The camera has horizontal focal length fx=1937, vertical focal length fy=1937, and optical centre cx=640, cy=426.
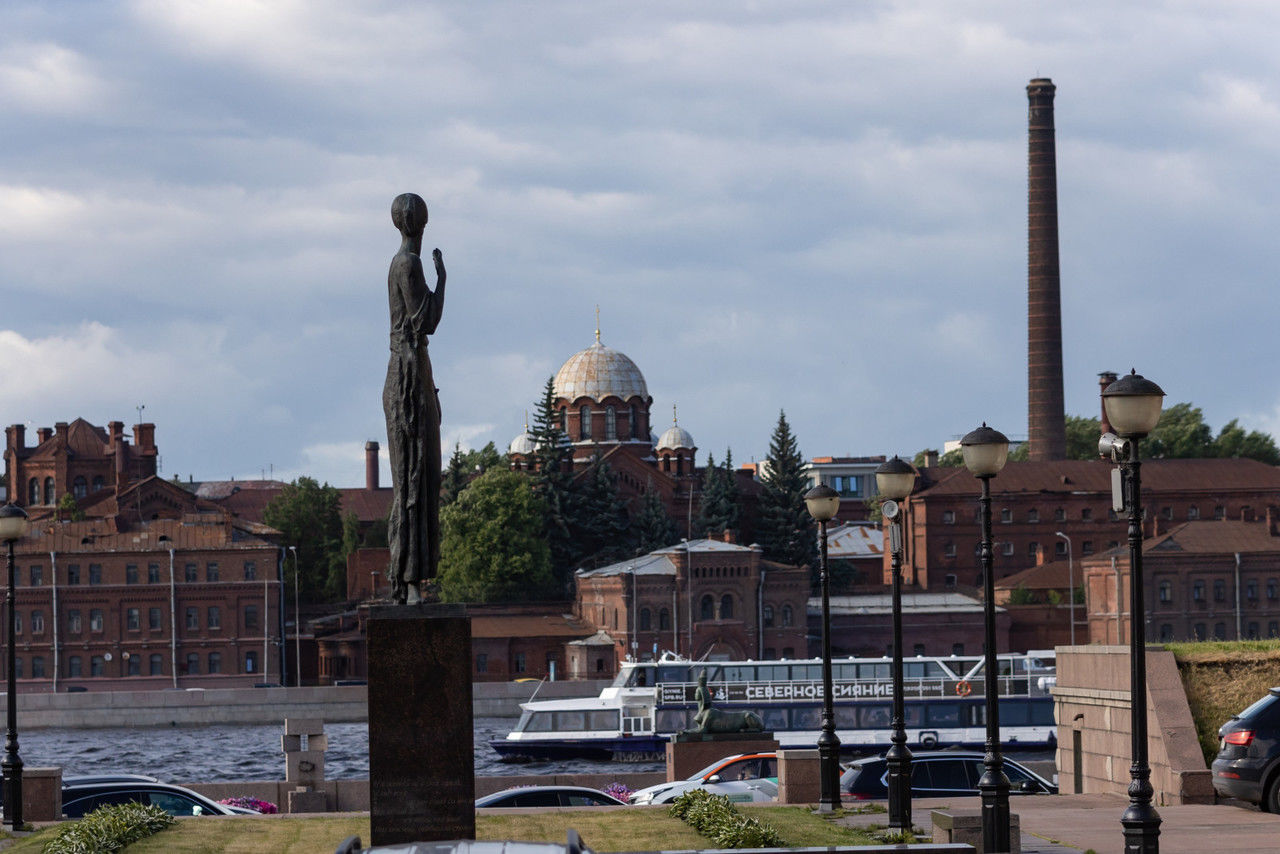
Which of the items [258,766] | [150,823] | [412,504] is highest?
[412,504]

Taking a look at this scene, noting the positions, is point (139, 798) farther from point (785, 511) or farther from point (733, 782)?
point (785, 511)

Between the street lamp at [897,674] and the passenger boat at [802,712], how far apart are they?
34611 millimetres

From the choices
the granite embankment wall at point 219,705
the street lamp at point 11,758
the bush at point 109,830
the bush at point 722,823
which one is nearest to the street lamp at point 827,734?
the bush at point 722,823

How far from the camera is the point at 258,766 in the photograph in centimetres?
6284

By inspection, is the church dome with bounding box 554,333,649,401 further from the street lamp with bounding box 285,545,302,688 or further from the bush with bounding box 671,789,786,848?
the bush with bounding box 671,789,786,848

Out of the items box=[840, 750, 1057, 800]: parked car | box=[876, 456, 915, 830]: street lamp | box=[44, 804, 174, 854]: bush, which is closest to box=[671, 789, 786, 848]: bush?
box=[876, 456, 915, 830]: street lamp

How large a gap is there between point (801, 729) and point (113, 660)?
43361 millimetres

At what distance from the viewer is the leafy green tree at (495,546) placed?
321ft

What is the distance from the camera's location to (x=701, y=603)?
9394 cm

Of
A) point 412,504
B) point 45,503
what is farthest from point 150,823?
point 45,503

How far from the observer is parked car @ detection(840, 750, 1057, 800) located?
26.5 m

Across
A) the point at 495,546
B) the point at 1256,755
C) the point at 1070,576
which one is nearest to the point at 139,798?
the point at 1256,755

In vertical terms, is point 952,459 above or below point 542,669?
above

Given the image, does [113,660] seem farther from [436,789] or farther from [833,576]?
[436,789]
